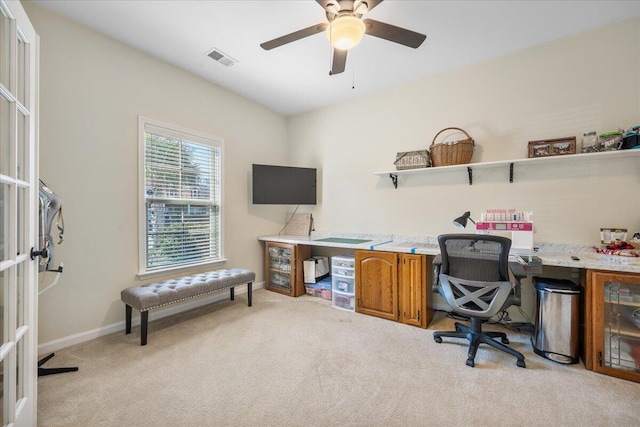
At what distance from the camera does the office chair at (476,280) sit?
1.91 m

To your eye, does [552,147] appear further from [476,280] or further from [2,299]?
[2,299]

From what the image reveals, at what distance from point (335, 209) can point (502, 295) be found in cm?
240

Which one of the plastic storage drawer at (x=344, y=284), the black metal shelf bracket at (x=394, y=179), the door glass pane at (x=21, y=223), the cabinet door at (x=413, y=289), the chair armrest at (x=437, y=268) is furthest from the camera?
the black metal shelf bracket at (x=394, y=179)

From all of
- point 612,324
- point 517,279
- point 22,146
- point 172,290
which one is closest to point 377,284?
point 517,279

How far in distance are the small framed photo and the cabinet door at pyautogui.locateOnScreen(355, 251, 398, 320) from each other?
1.64m

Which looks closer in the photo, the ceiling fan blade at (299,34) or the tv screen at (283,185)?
the ceiling fan blade at (299,34)

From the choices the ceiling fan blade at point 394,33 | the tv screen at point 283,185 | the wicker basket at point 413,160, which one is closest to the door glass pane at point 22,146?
the ceiling fan blade at point 394,33

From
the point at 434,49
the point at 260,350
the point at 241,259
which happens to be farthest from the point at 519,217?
the point at 241,259

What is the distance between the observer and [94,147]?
7.68ft

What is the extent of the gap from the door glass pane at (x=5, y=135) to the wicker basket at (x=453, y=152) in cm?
321

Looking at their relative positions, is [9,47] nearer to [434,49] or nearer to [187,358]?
[187,358]

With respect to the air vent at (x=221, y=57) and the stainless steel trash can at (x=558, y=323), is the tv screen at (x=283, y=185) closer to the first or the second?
the air vent at (x=221, y=57)

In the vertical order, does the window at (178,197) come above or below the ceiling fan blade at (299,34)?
below

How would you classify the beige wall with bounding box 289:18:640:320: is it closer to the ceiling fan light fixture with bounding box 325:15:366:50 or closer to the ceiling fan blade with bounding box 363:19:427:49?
the ceiling fan blade with bounding box 363:19:427:49
